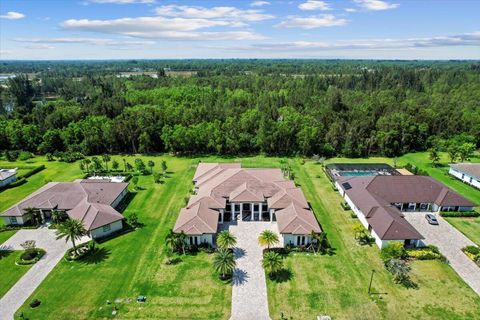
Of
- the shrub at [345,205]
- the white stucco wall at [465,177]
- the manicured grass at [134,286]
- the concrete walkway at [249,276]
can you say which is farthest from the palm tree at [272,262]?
the white stucco wall at [465,177]

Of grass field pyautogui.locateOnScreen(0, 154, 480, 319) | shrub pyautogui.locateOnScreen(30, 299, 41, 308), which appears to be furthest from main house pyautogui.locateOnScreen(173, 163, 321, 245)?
shrub pyautogui.locateOnScreen(30, 299, 41, 308)

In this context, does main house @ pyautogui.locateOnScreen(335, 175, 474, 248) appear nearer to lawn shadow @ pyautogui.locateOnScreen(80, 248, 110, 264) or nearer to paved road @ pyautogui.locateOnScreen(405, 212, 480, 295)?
paved road @ pyautogui.locateOnScreen(405, 212, 480, 295)

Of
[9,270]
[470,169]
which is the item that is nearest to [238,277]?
[9,270]

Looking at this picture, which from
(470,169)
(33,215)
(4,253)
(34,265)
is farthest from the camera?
(470,169)

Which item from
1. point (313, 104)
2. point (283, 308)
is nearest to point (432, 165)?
point (313, 104)

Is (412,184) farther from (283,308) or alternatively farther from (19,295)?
(19,295)

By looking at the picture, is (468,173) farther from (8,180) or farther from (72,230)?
(8,180)

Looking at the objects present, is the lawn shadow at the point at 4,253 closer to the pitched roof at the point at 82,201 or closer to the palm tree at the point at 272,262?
the pitched roof at the point at 82,201
